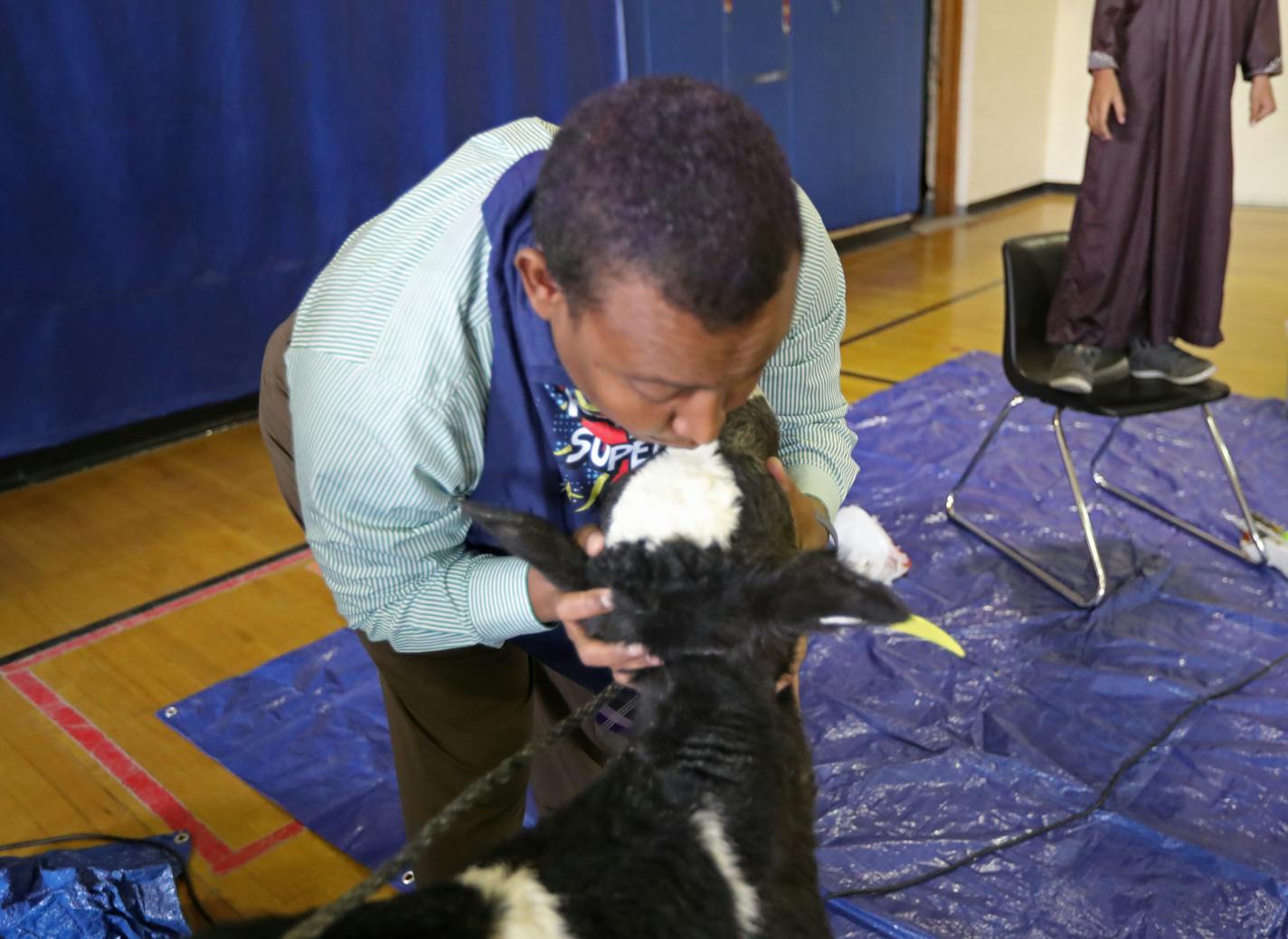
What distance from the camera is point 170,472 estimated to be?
152 inches

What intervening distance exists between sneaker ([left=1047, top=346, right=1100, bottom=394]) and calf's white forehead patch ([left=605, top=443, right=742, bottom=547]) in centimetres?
206

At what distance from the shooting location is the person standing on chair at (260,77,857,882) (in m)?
0.87

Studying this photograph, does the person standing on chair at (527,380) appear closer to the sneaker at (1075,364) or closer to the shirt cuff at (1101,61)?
the sneaker at (1075,364)

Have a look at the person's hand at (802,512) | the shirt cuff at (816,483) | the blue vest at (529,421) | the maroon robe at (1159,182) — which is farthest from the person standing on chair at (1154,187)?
the blue vest at (529,421)

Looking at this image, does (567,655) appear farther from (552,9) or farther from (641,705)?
(552,9)

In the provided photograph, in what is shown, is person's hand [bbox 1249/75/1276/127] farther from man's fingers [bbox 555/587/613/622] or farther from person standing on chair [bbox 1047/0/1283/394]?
man's fingers [bbox 555/587/613/622]

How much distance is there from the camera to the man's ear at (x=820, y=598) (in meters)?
0.93

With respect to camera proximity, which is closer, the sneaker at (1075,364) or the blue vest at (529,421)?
the blue vest at (529,421)

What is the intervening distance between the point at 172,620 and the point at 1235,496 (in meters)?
3.04

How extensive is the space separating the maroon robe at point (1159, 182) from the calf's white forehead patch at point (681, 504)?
2246 mm

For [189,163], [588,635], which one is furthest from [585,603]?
[189,163]

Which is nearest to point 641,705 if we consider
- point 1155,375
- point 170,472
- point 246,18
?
point 1155,375

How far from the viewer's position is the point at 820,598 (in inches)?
37.8

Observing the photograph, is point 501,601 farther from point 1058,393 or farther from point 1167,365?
point 1167,365
